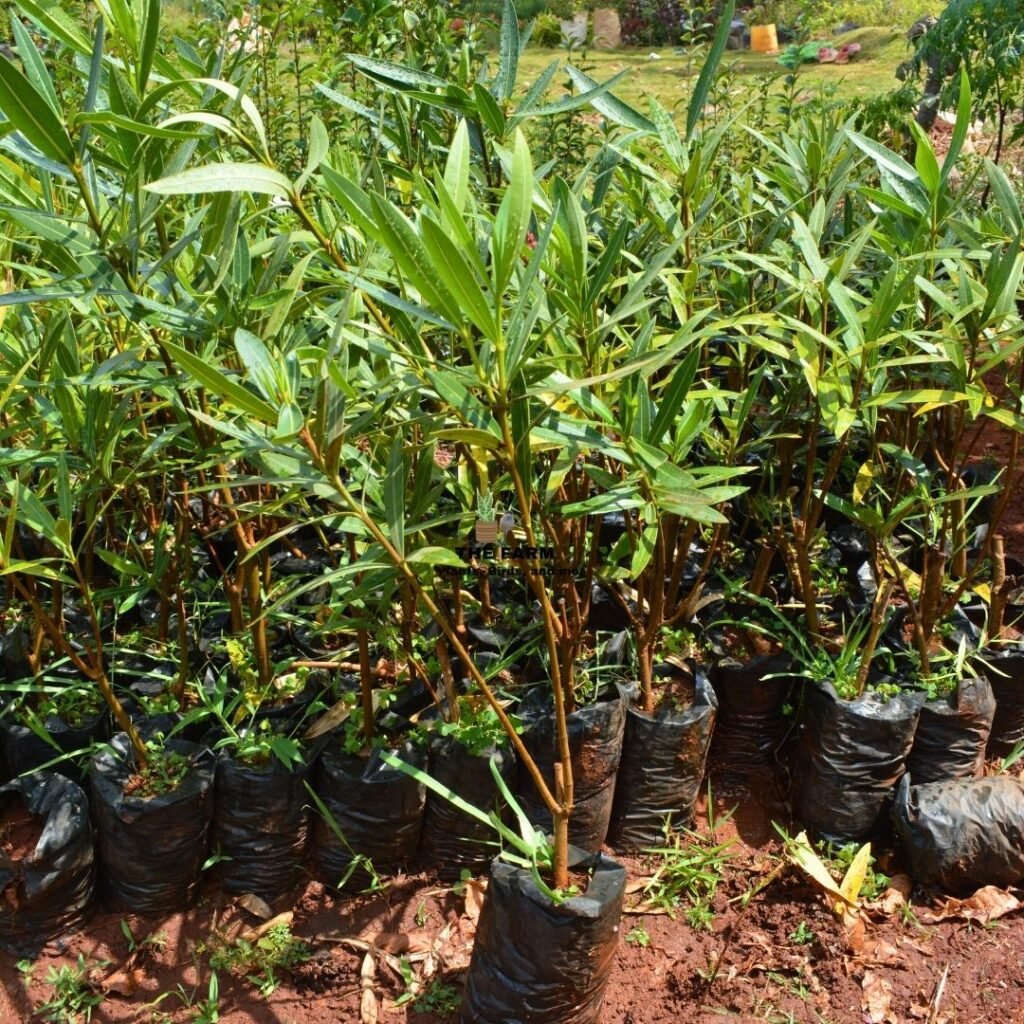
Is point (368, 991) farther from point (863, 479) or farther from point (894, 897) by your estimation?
point (863, 479)

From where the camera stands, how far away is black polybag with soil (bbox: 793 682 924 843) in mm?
2096

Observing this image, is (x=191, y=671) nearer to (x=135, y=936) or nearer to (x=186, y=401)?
(x=135, y=936)

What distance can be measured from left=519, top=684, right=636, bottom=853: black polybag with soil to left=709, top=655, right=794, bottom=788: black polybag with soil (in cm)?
28

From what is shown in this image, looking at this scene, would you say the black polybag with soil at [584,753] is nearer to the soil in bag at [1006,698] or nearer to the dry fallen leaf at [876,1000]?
the dry fallen leaf at [876,1000]

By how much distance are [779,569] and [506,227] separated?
69.8 inches

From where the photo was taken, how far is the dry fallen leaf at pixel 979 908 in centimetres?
199

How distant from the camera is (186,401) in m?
1.83

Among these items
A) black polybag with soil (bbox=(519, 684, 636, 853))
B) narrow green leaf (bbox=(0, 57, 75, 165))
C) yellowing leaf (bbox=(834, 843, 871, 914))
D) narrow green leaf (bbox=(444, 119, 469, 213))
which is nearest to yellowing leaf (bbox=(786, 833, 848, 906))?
yellowing leaf (bbox=(834, 843, 871, 914))

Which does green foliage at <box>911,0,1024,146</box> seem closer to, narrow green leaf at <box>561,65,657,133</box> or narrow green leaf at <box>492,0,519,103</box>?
narrow green leaf at <box>561,65,657,133</box>

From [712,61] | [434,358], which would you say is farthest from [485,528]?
[712,61]

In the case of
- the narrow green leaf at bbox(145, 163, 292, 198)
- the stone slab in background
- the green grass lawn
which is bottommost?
the narrow green leaf at bbox(145, 163, 292, 198)

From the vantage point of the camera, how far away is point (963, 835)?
6.66ft

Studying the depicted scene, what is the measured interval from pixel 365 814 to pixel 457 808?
0.62 ft

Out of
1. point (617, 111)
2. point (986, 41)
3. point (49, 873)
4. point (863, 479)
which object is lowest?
point (49, 873)
